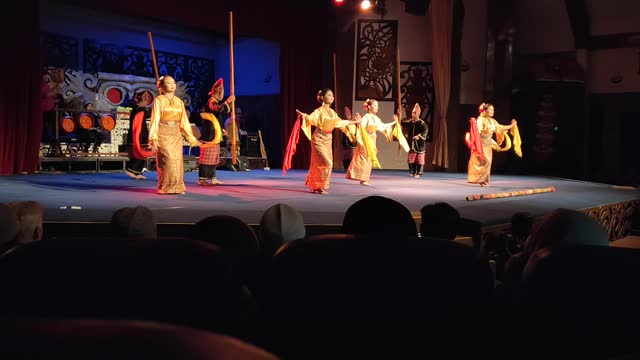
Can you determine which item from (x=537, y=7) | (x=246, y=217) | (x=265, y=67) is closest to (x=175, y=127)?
(x=246, y=217)

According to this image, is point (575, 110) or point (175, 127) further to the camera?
point (575, 110)

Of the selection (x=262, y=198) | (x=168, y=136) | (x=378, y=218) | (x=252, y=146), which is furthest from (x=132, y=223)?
(x=252, y=146)

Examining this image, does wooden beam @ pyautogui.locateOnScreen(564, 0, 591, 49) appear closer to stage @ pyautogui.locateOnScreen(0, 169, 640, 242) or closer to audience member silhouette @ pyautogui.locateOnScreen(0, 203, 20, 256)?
stage @ pyautogui.locateOnScreen(0, 169, 640, 242)

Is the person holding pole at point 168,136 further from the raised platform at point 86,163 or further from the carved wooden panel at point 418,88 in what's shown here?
the carved wooden panel at point 418,88

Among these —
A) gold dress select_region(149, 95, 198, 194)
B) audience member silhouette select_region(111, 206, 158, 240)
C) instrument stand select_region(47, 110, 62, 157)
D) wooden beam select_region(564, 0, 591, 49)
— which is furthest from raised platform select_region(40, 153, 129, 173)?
wooden beam select_region(564, 0, 591, 49)

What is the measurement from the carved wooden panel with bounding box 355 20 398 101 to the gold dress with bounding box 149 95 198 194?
5.58 m

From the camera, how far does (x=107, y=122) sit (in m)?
9.24

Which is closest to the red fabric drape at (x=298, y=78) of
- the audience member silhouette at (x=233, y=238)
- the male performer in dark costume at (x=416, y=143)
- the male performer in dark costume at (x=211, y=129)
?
the male performer in dark costume at (x=416, y=143)

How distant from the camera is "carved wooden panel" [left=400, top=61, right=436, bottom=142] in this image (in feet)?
35.3

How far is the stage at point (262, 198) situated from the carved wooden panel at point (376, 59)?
3.10m

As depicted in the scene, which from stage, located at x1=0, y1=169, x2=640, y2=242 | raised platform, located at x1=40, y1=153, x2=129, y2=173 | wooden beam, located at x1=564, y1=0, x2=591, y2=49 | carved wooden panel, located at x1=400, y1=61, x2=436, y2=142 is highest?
wooden beam, located at x1=564, y1=0, x2=591, y2=49

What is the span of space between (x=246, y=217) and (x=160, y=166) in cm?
188

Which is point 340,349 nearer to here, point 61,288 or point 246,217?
point 61,288

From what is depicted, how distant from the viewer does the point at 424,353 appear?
0.99 m
